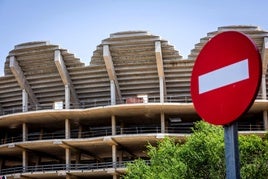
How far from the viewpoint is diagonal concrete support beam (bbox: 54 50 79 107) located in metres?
39.5

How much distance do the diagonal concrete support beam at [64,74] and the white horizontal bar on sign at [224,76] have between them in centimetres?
3634

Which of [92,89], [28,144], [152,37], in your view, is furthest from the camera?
[92,89]

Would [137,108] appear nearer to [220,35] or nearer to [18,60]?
[18,60]

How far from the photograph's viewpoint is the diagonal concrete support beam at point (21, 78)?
41031 millimetres

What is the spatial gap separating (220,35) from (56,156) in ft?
146

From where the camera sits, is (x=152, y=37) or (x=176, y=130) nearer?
(x=152, y=37)

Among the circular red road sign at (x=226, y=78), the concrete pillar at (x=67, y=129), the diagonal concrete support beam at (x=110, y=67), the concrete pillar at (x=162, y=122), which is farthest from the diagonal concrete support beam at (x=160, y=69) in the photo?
the circular red road sign at (x=226, y=78)

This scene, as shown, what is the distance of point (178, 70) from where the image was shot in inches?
1604

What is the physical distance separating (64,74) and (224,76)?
37.9 meters

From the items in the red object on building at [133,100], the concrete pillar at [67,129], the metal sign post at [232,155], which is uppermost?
the red object on building at [133,100]

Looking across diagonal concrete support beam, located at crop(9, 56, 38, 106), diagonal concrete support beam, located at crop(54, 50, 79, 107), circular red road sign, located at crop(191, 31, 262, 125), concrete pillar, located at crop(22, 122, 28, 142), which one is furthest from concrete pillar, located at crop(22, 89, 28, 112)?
circular red road sign, located at crop(191, 31, 262, 125)

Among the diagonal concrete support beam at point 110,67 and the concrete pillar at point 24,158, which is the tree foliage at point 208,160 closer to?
the diagonal concrete support beam at point 110,67

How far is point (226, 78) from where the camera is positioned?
3488 millimetres

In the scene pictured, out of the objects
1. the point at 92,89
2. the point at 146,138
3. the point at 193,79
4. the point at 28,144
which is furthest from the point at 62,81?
the point at 193,79
